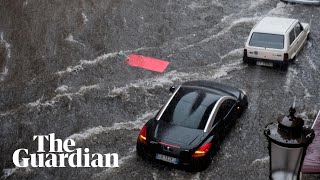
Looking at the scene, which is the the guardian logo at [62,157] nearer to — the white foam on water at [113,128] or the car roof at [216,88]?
the white foam on water at [113,128]

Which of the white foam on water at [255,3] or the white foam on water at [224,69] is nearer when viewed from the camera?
the white foam on water at [224,69]

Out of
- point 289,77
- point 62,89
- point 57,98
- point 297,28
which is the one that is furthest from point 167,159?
point 297,28

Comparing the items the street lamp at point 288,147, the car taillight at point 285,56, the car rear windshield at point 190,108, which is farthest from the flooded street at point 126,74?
the street lamp at point 288,147

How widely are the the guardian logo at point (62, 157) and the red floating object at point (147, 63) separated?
472 centimetres

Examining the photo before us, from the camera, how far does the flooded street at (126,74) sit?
11.2 metres

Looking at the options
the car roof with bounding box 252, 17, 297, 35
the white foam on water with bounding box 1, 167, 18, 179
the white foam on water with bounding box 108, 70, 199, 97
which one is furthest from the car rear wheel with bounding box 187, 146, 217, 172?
the car roof with bounding box 252, 17, 297, 35

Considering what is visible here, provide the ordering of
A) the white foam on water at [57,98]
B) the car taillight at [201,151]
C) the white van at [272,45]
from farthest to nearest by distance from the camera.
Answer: the white van at [272,45] → the white foam on water at [57,98] → the car taillight at [201,151]

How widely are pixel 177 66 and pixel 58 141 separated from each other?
546 cm

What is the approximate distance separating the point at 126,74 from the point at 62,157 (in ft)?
15.1

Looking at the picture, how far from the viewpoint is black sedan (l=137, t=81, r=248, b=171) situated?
32.6ft

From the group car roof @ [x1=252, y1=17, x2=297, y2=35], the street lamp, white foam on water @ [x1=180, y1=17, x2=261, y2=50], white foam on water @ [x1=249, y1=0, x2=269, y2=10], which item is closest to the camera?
the street lamp

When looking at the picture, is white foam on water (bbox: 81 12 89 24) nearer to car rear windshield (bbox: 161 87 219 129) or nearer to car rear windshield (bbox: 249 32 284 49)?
car rear windshield (bbox: 249 32 284 49)

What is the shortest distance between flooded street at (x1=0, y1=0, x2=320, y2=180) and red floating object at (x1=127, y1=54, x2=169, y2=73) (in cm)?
25

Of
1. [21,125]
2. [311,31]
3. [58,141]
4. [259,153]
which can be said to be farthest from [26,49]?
[311,31]
